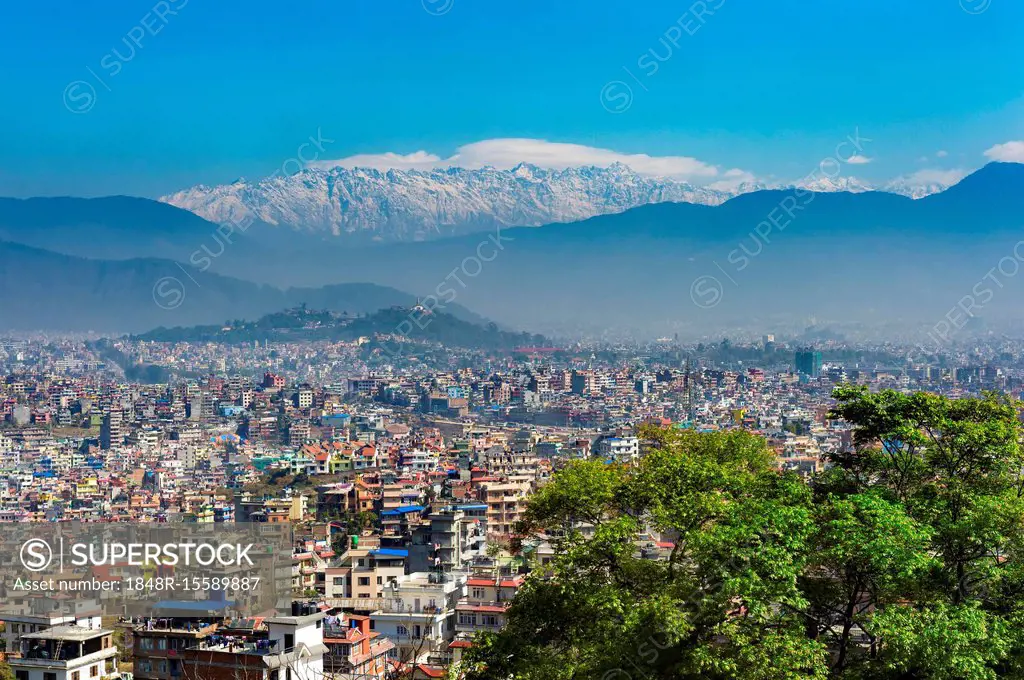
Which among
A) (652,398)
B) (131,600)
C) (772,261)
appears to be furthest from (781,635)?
(772,261)

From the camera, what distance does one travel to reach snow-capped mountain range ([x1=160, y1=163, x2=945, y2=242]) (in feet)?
566

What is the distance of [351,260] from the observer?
6270 inches

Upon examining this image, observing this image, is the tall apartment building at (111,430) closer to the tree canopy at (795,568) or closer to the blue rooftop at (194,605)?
the blue rooftop at (194,605)

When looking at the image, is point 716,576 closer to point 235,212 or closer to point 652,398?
point 652,398

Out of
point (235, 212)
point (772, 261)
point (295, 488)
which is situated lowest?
point (295, 488)

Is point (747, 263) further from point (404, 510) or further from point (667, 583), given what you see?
point (667, 583)

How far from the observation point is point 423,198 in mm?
181250

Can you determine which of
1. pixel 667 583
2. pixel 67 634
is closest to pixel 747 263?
pixel 67 634

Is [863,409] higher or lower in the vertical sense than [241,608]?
higher

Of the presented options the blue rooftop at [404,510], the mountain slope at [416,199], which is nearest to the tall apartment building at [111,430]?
the blue rooftop at [404,510]

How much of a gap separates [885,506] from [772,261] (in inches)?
5754

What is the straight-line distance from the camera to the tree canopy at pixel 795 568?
17.2 ft

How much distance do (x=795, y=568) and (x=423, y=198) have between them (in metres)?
178

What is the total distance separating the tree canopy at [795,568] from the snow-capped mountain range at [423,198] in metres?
162
